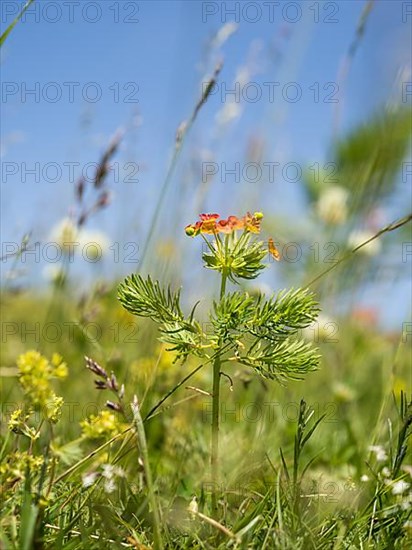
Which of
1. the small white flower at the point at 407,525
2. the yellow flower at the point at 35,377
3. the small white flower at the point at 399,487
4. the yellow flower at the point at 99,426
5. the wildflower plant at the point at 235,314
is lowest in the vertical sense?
the small white flower at the point at 407,525

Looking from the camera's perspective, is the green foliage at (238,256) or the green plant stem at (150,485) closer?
the green plant stem at (150,485)

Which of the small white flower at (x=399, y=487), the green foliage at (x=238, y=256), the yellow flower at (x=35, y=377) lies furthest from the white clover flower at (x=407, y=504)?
the yellow flower at (x=35, y=377)

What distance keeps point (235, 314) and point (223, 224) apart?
4.3 inches

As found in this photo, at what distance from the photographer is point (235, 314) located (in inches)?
32.0

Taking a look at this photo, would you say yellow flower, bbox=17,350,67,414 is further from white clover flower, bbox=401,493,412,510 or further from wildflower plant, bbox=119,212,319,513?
white clover flower, bbox=401,493,412,510

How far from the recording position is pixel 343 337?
7.48 feet

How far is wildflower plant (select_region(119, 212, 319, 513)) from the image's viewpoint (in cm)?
81

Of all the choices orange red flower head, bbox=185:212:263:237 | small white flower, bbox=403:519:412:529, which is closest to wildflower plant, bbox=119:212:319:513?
orange red flower head, bbox=185:212:263:237

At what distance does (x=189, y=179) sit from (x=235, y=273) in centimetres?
137

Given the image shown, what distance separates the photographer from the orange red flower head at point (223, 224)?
810 mm

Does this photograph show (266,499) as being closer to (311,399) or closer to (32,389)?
(32,389)

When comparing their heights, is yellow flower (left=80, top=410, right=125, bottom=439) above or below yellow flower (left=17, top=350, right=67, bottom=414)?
below

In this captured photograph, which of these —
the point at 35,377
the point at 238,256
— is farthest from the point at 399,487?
the point at 35,377

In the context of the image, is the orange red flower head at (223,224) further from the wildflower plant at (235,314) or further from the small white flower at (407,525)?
the small white flower at (407,525)
